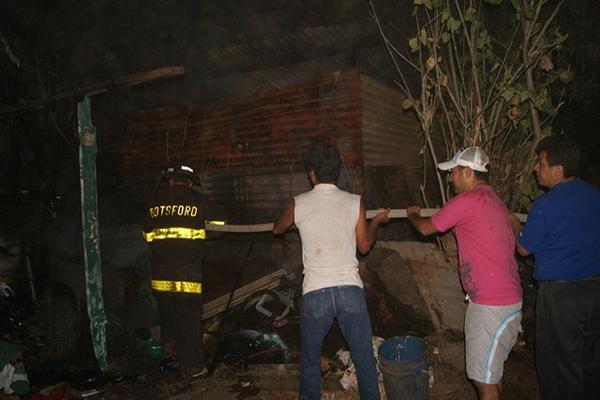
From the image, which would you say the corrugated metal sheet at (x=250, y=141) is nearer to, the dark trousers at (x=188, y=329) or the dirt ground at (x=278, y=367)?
the dirt ground at (x=278, y=367)

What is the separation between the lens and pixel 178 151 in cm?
786

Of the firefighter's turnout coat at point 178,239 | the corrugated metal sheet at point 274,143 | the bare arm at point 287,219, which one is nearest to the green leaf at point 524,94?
the corrugated metal sheet at point 274,143

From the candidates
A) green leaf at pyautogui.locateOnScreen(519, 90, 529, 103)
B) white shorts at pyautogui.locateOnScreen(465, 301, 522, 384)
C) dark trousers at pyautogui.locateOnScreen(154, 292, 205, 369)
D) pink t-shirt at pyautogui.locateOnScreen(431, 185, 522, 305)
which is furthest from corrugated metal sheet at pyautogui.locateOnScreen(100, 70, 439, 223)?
white shorts at pyautogui.locateOnScreen(465, 301, 522, 384)

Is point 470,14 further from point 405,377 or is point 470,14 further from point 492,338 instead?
point 405,377

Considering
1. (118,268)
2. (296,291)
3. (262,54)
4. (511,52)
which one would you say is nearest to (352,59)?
(262,54)

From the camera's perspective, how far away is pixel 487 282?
3.14m

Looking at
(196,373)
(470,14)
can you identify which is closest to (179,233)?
(196,373)

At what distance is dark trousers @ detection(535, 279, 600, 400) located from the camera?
10.0ft

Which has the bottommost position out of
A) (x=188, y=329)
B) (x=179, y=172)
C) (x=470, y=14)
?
(x=188, y=329)

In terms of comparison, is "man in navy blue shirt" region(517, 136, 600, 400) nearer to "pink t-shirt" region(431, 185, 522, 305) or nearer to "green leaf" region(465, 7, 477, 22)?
"pink t-shirt" region(431, 185, 522, 305)

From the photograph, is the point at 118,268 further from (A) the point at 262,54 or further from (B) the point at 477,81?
(B) the point at 477,81

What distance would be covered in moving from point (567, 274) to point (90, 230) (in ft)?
18.9

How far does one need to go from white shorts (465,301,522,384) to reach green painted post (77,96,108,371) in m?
4.94

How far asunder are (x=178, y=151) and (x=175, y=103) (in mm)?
1875
